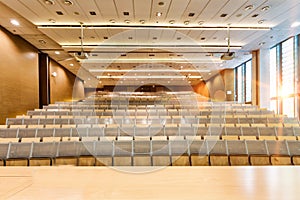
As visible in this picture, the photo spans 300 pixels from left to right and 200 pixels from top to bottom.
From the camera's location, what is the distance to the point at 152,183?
77cm

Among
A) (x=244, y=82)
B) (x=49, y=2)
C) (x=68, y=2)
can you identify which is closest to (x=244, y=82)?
(x=244, y=82)

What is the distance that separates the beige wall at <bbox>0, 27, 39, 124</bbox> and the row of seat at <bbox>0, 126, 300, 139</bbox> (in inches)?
82.2

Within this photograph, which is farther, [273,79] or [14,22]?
[273,79]

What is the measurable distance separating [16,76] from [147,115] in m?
4.09

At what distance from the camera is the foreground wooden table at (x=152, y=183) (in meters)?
0.68

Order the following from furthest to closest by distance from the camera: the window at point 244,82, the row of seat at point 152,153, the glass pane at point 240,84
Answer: the glass pane at point 240,84
the window at point 244,82
the row of seat at point 152,153

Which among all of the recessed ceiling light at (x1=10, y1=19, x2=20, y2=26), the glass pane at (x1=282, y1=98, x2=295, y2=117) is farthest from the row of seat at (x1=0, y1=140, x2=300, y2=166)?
the glass pane at (x1=282, y1=98, x2=295, y2=117)

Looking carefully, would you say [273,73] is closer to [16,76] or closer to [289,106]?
[289,106]

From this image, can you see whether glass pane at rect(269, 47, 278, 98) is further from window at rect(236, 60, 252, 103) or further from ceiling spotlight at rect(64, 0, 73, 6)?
ceiling spotlight at rect(64, 0, 73, 6)

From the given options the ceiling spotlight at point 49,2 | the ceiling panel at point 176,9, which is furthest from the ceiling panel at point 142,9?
the ceiling spotlight at point 49,2

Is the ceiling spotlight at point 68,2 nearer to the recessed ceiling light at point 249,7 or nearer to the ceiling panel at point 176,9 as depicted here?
the ceiling panel at point 176,9

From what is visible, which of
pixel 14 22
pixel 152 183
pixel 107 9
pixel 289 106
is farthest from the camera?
pixel 289 106

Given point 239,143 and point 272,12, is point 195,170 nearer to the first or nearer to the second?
point 239,143

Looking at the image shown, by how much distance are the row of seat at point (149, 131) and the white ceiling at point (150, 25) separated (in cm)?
260
